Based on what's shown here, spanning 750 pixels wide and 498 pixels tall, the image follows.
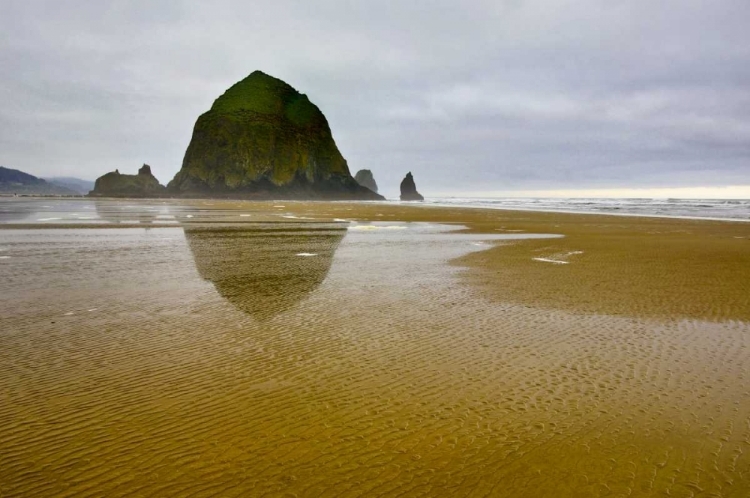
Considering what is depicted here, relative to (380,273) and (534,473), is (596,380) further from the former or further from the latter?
(380,273)

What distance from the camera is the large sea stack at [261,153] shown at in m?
162

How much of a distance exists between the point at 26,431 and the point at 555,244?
75.3ft

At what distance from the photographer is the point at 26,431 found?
4.76 metres

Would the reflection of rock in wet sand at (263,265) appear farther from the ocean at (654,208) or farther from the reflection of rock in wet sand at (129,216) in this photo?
the ocean at (654,208)

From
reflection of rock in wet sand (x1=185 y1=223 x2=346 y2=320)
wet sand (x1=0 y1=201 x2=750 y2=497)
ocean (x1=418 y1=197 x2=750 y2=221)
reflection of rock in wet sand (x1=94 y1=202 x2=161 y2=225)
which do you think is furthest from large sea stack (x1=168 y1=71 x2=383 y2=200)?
wet sand (x1=0 y1=201 x2=750 y2=497)

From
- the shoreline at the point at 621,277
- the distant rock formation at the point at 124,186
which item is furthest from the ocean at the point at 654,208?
the distant rock formation at the point at 124,186

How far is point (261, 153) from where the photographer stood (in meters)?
166

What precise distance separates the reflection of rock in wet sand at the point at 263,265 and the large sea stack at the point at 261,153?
5425 inches

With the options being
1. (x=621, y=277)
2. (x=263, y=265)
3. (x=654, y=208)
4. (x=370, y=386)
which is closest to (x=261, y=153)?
(x=654, y=208)

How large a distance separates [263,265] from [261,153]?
158710mm

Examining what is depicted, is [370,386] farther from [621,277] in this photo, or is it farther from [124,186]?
[124,186]

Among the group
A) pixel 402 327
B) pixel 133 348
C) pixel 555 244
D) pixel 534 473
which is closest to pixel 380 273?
pixel 402 327

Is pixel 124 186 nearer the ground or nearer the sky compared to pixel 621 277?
nearer the sky

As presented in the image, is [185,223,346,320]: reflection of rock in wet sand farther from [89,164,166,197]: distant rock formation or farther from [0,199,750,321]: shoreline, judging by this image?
[89,164,166,197]: distant rock formation
